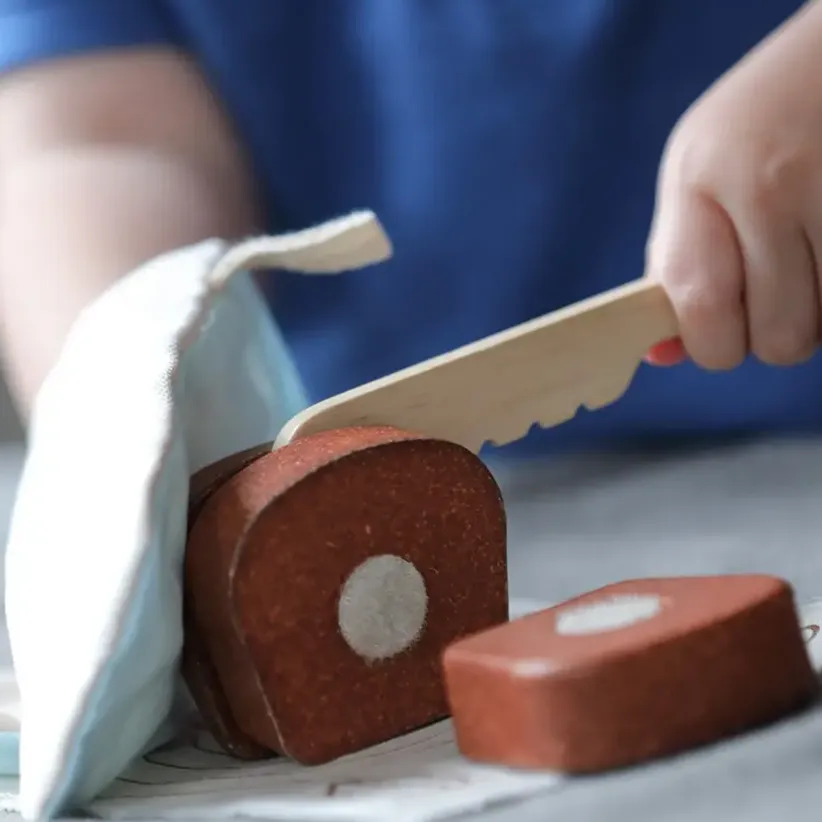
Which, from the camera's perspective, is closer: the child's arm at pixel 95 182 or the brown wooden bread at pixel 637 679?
the brown wooden bread at pixel 637 679

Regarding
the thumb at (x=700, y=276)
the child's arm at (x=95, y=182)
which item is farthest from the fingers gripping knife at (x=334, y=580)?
the child's arm at (x=95, y=182)

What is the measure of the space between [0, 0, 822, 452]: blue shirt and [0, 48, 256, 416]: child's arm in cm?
2

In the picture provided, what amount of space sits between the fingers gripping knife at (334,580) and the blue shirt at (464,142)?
338 millimetres

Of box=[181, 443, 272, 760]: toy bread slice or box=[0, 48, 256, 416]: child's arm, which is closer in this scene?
box=[181, 443, 272, 760]: toy bread slice

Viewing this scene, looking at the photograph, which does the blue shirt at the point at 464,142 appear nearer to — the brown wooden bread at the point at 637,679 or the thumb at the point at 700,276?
the thumb at the point at 700,276

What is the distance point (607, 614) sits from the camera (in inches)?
11.8

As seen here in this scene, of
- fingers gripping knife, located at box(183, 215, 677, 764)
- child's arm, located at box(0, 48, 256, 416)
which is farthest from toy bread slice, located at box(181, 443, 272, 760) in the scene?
child's arm, located at box(0, 48, 256, 416)

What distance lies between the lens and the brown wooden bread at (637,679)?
0.89 ft

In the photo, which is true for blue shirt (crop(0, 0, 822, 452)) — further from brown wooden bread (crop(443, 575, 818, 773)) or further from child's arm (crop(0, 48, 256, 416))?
brown wooden bread (crop(443, 575, 818, 773))

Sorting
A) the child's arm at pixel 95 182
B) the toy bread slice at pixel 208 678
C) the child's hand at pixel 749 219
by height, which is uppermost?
the child's arm at pixel 95 182

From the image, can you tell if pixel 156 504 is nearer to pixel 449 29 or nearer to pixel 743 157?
pixel 743 157

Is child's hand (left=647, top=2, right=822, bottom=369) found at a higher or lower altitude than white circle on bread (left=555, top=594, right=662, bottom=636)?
higher

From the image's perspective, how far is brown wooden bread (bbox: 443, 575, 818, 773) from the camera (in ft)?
0.89

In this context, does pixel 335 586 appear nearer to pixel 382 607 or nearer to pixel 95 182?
pixel 382 607
